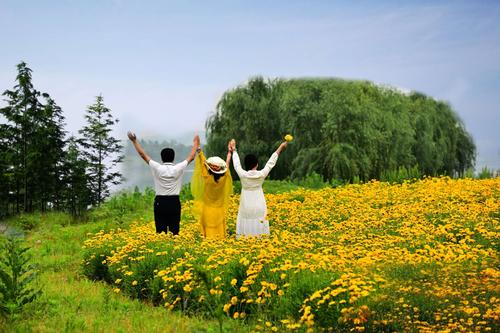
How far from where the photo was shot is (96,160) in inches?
904

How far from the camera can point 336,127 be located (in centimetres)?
2384

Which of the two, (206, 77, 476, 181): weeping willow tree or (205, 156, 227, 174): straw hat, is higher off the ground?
(206, 77, 476, 181): weeping willow tree

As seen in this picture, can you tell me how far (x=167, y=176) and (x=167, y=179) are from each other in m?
0.07

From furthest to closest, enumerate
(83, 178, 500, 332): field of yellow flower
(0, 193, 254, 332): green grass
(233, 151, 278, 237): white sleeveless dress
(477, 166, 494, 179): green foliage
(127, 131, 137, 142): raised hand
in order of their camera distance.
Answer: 1. (477, 166, 494, 179): green foliage
2. (233, 151, 278, 237): white sleeveless dress
3. (127, 131, 137, 142): raised hand
4. (0, 193, 254, 332): green grass
5. (83, 178, 500, 332): field of yellow flower

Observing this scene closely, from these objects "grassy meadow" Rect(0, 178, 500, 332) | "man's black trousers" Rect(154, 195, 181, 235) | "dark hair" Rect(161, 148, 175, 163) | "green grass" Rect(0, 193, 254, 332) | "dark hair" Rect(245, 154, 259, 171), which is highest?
"dark hair" Rect(161, 148, 175, 163)

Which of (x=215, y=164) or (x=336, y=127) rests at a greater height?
(x=336, y=127)

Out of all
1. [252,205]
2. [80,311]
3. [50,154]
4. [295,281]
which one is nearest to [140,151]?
[252,205]

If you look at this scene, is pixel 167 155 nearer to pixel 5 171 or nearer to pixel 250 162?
pixel 250 162

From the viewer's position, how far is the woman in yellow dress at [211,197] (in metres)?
9.90

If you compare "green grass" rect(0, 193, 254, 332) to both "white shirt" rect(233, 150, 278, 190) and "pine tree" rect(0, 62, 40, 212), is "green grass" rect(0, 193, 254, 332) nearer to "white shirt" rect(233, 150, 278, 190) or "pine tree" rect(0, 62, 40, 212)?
"white shirt" rect(233, 150, 278, 190)

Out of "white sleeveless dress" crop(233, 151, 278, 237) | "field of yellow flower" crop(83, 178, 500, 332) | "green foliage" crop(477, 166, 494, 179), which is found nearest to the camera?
"field of yellow flower" crop(83, 178, 500, 332)

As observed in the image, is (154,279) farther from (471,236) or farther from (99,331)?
(471,236)

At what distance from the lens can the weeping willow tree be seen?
2423cm

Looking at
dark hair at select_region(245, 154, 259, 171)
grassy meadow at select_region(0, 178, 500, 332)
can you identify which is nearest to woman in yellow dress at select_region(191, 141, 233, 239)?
dark hair at select_region(245, 154, 259, 171)
